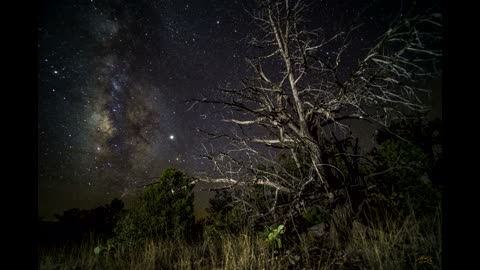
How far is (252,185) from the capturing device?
6590 millimetres

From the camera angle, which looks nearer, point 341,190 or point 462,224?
point 462,224

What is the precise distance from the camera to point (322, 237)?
17.8 ft

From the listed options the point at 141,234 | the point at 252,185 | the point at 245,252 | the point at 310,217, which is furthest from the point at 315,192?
the point at 141,234

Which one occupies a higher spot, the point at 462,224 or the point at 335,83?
the point at 335,83

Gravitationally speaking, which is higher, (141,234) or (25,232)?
(25,232)

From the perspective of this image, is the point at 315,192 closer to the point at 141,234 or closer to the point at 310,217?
the point at 310,217

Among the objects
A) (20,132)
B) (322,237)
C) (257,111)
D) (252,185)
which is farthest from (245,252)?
(257,111)

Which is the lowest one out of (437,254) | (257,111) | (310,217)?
(310,217)

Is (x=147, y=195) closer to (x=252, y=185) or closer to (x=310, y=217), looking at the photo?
(x=310, y=217)

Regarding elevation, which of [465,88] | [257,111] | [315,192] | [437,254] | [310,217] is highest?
[257,111]

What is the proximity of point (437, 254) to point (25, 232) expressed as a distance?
405 centimetres

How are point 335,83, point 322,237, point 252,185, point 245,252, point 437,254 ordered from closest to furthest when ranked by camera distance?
point 437,254, point 245,252, point 322,237, point 335,83, point 252,185

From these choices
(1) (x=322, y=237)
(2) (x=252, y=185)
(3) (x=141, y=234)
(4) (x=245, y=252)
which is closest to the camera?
(4) (x=245, y=252)

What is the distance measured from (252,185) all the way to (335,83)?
3.17 m
